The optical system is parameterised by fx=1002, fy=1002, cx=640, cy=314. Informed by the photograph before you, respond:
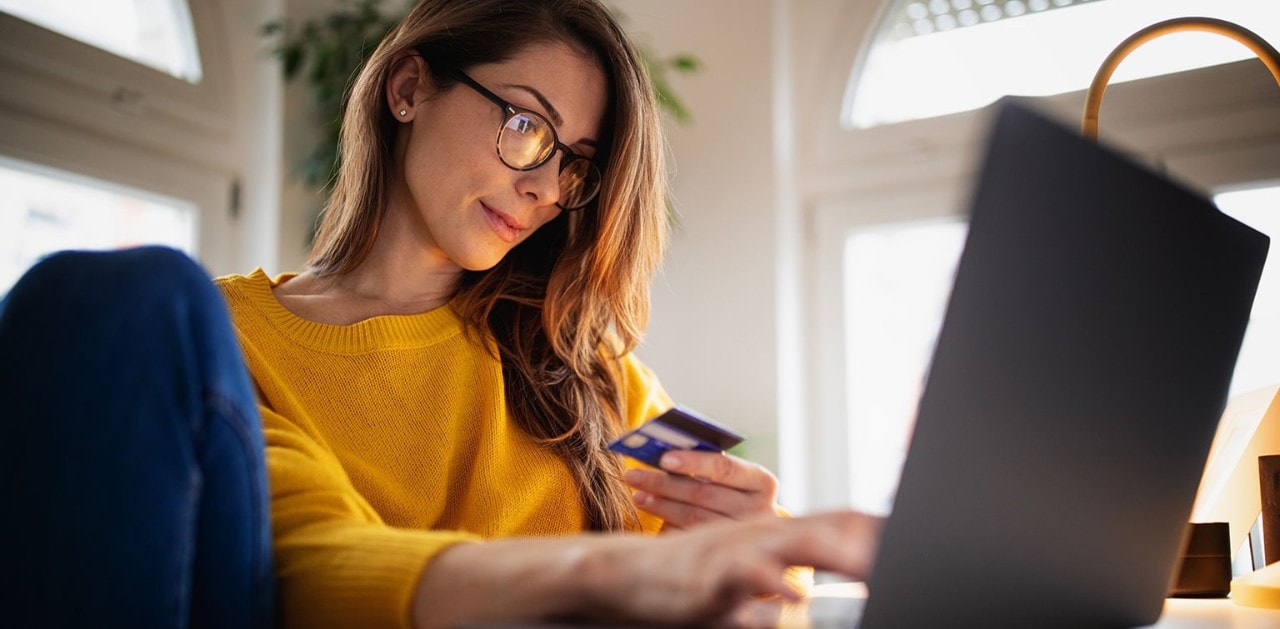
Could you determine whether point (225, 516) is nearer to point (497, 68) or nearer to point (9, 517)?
point (9, 517)

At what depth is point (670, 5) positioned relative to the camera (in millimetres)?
3164

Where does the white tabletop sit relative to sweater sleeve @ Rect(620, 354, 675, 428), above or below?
below

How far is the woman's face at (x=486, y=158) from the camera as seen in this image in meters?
1.21

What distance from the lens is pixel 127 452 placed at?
537 millimetres

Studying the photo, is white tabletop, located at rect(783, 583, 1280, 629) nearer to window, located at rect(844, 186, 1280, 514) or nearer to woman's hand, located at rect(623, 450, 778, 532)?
woman's hand, located at rect(623, 450, 778, 532)

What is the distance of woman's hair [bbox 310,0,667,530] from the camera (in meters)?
1.22

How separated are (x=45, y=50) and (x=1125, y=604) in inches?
101

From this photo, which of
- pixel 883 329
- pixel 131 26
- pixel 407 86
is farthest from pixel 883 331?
pixel 131 26

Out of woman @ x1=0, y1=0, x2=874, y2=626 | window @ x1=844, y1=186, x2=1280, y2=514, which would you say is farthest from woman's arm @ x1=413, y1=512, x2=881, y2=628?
window @ x1=844, y1=186, x2=1280, y2=514

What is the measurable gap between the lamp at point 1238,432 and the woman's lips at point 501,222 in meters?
0.65

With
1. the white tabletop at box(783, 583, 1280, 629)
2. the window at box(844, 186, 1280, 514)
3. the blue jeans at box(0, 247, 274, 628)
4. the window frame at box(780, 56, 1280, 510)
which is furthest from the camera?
the window at box(844, 186, 1280, 514)

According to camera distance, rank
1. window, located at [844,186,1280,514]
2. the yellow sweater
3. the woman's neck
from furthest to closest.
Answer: window, located at [844,186,1280,514] < the woman's neck < the yellow sweater

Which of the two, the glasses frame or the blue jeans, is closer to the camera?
the blue jeans

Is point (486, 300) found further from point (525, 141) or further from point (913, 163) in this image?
point (913, 163)
